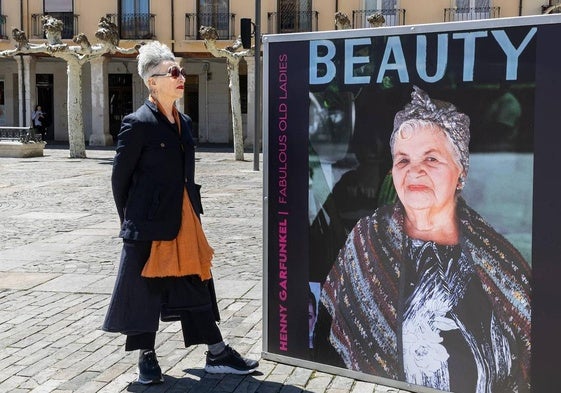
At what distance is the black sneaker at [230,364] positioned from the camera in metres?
4.53

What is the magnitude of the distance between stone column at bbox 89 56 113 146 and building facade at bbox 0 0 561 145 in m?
0.04

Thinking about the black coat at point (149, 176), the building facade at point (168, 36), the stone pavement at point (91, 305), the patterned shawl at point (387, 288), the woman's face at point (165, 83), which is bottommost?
the stone pavement at point (91, 305)

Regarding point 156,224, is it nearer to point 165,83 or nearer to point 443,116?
point 165,83

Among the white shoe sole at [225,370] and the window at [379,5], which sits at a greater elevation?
the window at [379,5]

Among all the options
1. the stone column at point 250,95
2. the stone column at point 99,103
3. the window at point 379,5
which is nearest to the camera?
the stone column at point 250,95

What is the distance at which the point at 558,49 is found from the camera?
3285 mm

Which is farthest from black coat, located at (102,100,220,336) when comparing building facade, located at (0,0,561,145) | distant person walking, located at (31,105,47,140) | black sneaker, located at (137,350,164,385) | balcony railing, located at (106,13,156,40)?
distant person walking, located at (31,105,47,140)

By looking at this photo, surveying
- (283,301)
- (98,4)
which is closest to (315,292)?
(283,301)

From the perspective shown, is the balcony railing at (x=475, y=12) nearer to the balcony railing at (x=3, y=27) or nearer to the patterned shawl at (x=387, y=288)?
the balcony railing at (x=3, y=27)

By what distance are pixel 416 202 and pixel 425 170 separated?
157 millimetres

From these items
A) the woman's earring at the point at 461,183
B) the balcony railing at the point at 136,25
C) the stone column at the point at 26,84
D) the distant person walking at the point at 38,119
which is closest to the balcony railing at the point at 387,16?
the balcony railing at the point at 136,25

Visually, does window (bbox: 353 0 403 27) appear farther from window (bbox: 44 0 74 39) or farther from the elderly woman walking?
the elderly woman walking

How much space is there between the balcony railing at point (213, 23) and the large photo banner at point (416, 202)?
30683 millimetres

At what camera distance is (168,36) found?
3466 cm
